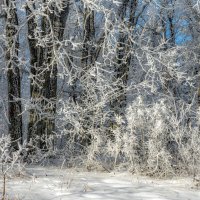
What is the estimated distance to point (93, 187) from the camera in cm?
775

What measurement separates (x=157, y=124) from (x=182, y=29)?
12.9m

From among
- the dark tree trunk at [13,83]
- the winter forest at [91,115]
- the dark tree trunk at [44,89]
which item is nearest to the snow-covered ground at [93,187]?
the winter forest at [91,115]

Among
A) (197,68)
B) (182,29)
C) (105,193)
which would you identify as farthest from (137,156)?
(182,29)

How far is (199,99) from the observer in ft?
60.0

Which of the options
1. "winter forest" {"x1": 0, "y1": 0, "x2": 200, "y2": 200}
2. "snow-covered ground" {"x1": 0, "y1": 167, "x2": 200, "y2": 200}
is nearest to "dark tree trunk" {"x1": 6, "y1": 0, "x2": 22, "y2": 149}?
"winter forest" {"x1": 0, "y1": 0, "x2": 200, "y2": 200}

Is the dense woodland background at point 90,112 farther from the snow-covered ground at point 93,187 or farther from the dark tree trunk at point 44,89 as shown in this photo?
the snow-covered ground at point 93,187

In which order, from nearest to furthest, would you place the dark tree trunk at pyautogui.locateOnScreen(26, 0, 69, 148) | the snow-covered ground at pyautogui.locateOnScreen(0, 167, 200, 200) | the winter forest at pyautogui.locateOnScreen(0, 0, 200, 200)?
the snow-covered ground at pyautogui.locateOnScreen(0, 167, 200, 200), the winter forest at pyautogui.locateOnScreen(0, 0, 200, 200), the dark tree trunk at pyautogui.locateOnScreen(26, 0, 69, 148)

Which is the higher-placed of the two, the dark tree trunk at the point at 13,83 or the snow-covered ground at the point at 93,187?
the dark tree trunk at the point at 13,83

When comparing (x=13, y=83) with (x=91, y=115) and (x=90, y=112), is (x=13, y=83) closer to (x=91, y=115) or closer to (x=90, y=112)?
(x=90, y=112)

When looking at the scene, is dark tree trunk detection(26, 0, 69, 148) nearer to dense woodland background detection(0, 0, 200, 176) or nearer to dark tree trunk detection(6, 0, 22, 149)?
dense woodland background detection(0, 0, 200, 176)

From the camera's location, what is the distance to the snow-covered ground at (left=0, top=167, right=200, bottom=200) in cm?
688

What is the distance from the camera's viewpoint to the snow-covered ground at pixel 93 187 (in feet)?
22.6

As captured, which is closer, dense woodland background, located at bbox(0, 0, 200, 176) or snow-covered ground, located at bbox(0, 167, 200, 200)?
snow-covered ground, located at bbox(0, 167, 200, 200)

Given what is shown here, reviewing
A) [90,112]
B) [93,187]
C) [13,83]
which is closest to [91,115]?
[90,112]
